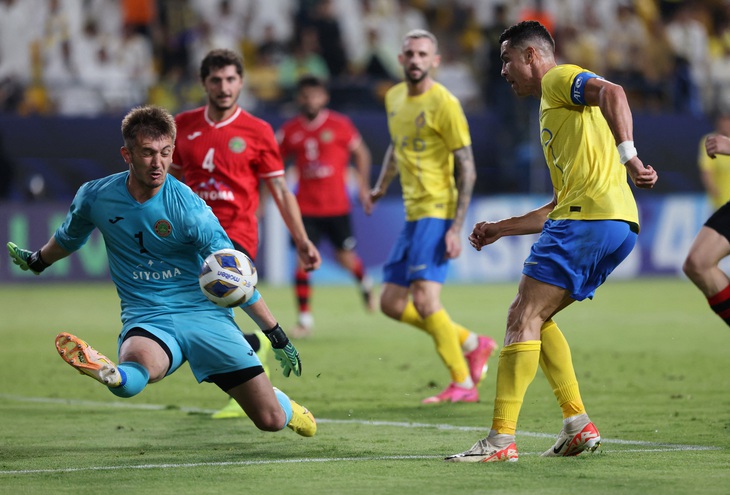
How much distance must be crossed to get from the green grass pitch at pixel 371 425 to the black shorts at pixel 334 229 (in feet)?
3.25

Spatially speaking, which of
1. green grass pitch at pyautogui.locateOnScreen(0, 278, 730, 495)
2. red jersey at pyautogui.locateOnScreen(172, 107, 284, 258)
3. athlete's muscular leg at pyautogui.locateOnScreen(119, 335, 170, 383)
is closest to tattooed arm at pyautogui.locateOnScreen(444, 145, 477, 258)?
green grass pitch at pyautogui.locateOnScreen(0, 278, 730, 495)

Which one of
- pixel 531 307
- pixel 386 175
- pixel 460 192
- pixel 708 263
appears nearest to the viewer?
pixel 531 307

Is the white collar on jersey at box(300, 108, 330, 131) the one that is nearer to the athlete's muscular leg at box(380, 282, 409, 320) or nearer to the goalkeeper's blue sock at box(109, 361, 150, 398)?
the athlete's muscular leg at box(380, 282, 409, 320)

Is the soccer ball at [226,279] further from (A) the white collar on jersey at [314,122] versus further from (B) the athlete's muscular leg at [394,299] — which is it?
(A) the white collar on jersey at [314,122]

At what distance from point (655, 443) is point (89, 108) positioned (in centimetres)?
Answer: 1466

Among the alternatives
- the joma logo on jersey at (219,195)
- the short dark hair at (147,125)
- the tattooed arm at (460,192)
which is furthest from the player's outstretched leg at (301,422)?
the tattooed arm at (460,192)

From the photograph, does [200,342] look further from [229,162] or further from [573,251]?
[229,162]

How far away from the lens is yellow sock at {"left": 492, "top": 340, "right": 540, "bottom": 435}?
6.06 metres

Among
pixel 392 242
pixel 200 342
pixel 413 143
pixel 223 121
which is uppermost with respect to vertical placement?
pixel 223 121

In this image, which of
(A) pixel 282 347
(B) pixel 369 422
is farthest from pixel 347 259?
(A) pixel 282 347

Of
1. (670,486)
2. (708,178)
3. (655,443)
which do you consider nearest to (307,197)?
(708,178)

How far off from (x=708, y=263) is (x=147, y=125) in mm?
3794

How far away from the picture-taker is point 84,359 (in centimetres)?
562

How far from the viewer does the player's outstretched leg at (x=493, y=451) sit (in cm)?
601
